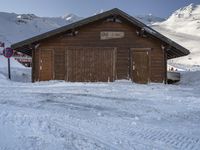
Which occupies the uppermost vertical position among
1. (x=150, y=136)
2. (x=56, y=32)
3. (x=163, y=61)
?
(x=56, y=32)

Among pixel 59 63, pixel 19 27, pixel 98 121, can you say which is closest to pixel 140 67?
pixel 59 63

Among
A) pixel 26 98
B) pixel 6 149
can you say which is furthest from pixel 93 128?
pixel 26 98

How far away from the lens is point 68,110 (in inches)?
380

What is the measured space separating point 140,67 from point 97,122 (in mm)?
12767

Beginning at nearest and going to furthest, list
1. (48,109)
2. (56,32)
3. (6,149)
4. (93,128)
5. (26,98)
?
(6,149) → (93,128) → (48,109) → (26,98) → (56,32)

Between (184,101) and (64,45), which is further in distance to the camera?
(64,45)

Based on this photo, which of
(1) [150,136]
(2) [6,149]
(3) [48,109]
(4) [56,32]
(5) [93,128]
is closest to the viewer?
(2) [6,149]

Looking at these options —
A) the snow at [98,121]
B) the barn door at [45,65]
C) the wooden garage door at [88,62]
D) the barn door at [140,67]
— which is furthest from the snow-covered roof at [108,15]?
the snow at [98,121]

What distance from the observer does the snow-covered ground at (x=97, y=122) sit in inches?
249

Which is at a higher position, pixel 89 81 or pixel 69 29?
pixel 69 29

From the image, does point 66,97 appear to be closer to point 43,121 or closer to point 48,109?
point 48,109

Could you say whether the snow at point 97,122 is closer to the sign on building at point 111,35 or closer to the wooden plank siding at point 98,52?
the wooden plank siding at point 98,52

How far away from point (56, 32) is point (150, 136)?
13.6 metres

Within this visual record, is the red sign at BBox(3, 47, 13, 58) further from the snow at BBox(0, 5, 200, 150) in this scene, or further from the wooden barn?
the snow at BBox(0, 5, 200, 150)
